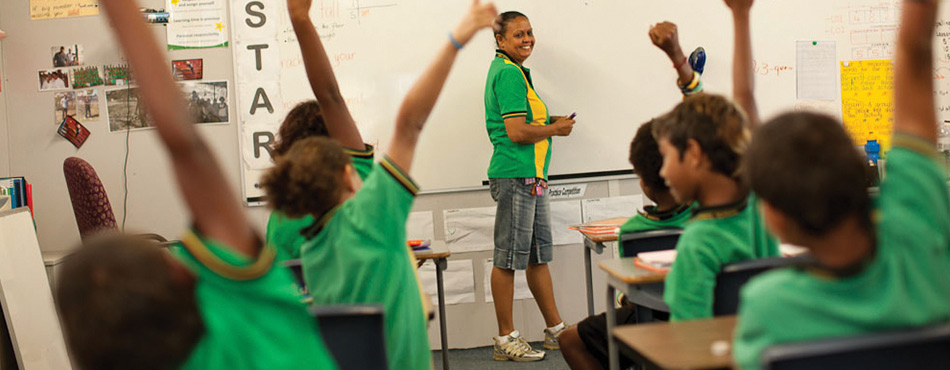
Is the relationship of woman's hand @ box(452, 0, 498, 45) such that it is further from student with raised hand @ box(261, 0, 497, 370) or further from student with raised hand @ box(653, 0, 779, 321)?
student with raised hand @ box(653, 0, 779, 321)

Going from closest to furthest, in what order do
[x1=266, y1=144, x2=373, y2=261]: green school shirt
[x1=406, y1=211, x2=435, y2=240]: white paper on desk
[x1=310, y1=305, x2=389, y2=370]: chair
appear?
[x1=310, y1=305, x2=389, y2=370]: chair → [x1=266, y1=144, x2=373, y2=261]: green school shirt → [x1=406, y1=211, x2=435, y2=240]: white paper on desk

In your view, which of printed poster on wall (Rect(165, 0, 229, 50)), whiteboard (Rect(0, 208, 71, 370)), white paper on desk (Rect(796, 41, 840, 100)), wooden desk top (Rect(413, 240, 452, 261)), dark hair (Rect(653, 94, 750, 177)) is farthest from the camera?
white paper on desk (Rect(796, 41, 840, 100))

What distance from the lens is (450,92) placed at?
4410 mm

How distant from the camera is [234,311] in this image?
1.05 metres

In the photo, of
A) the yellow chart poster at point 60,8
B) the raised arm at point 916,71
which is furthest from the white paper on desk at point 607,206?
the raised arm at point 916,71

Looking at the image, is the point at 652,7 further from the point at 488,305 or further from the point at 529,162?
the point at 488,305

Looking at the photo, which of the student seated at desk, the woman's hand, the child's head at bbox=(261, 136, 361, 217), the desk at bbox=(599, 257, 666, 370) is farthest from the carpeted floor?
the woman's hand

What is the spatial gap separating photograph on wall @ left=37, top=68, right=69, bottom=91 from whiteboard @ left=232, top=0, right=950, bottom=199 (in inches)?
39.5

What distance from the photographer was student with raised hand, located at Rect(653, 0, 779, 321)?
166 centimetres

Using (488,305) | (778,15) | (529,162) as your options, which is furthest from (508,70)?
(778,15)

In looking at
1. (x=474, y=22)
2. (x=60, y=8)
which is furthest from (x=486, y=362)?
(x=60, y=8)

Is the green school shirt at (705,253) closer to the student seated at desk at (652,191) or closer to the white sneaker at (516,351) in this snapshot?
the student seated at desk at (652,191)

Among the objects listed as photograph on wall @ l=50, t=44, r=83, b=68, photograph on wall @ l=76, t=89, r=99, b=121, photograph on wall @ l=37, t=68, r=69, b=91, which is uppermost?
photograph on wall @ l=50, t=44, r=83, b=68

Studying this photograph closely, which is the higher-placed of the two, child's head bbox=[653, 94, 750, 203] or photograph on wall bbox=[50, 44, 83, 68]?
photograph on wall bbox=[50, 44, 83, 68]
